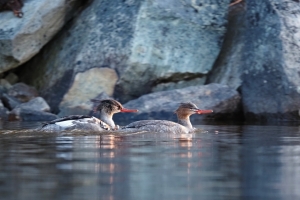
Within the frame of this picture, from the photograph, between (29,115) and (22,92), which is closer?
(29,115)

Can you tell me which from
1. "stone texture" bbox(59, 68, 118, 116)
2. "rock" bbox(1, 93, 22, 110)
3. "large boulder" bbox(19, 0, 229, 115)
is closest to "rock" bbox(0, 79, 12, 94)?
"rock" bbox(1, 93, 22, 110)

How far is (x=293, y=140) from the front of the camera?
9.43 metres

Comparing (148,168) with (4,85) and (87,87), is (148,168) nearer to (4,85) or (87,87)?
(87,87)

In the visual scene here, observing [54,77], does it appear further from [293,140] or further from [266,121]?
[293,140]

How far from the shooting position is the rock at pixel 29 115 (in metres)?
15.2

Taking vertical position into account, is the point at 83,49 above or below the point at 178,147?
above

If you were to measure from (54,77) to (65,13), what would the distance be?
1473 millimetres

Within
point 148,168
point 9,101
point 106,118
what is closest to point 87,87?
point 9,101

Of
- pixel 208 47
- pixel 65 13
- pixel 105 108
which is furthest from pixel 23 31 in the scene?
pixel 105 108

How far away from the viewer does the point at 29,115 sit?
1538cm

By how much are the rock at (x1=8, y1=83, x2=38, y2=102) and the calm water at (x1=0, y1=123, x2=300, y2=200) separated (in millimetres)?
7413

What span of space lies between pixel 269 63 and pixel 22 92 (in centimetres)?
525

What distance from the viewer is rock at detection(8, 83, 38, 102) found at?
56.3 ft

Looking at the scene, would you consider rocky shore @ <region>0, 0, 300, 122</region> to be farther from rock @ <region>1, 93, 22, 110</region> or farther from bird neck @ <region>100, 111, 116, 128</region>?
bird neck @ <region>100, 111, 116, 128</region>
